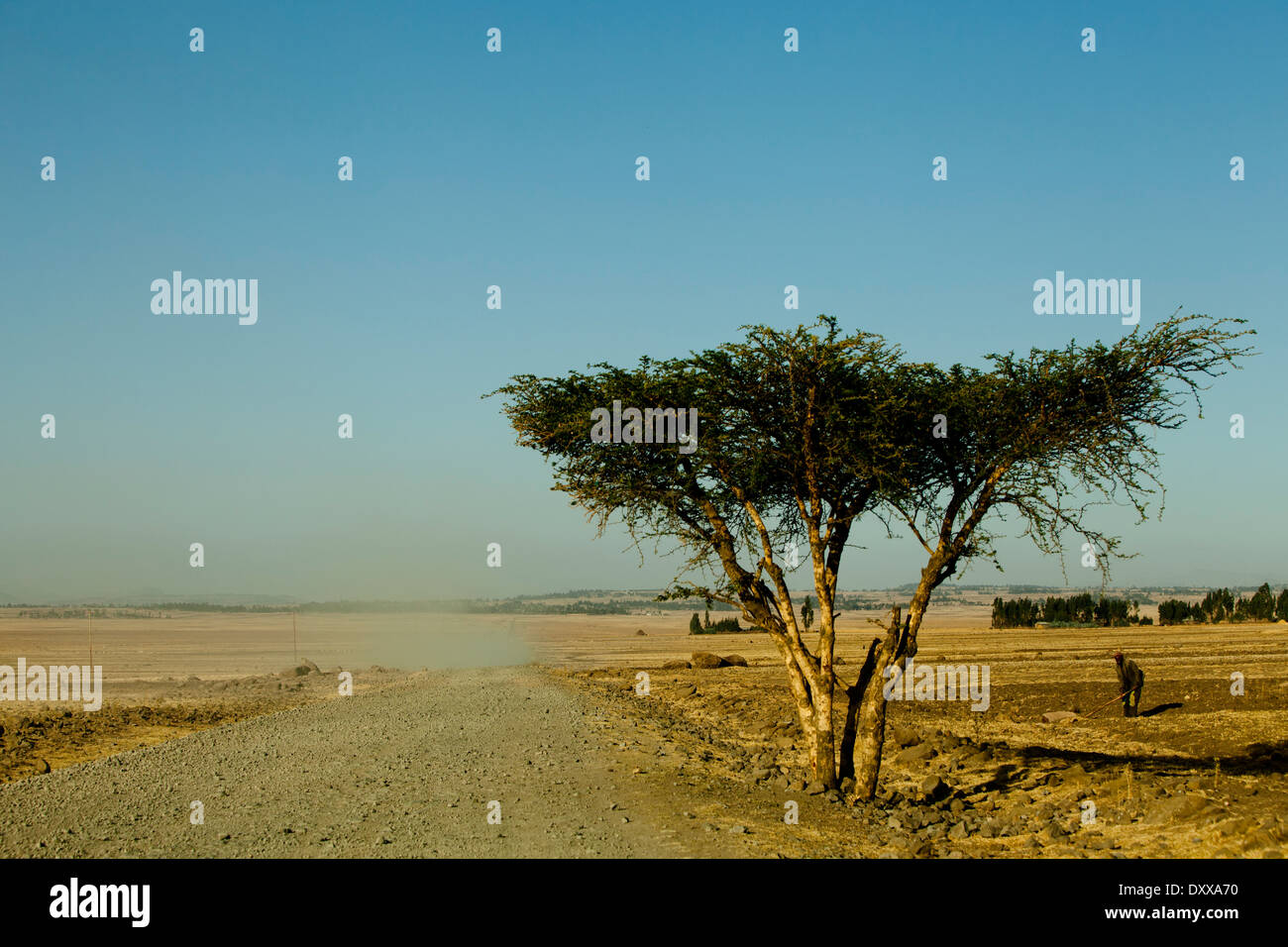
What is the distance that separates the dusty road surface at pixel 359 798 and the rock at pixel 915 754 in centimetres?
680

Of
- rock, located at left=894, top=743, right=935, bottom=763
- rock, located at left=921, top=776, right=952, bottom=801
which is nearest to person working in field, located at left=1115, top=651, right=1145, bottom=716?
rock, located at left=894, top=743, right=935, bottom=763

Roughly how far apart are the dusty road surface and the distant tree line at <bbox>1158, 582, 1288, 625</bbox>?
91.8 m

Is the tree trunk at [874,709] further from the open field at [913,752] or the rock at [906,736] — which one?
the rock at [906,736]

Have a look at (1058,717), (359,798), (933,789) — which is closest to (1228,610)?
(1058,717)

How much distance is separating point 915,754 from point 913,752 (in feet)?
0.46

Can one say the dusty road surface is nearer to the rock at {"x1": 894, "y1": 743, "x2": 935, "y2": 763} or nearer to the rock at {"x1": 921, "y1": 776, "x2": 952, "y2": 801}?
the rock at {"x1": 921, "y1": 776, "x2": 952, "y2": 801}

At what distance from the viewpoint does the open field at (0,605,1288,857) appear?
12758 millimetres

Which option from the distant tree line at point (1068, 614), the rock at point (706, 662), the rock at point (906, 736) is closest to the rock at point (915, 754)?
the rock at point (906, 736)

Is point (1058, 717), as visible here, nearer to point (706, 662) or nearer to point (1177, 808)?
point (1177, 808)

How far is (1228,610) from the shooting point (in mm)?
97562

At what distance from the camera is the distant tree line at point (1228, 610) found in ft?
297
